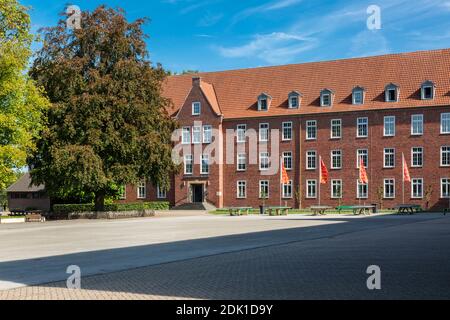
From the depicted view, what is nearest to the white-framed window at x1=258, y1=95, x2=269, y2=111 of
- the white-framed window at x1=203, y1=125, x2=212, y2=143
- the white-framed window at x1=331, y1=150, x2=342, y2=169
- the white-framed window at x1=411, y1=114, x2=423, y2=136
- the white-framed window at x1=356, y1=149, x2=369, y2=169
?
the white-framed window at x1=203, y1=125, x2=212, y2=143

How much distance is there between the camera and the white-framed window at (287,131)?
65.4m

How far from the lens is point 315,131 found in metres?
64.2

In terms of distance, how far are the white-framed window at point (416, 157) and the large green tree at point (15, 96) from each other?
33.1m

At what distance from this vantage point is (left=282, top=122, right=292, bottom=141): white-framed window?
6544cm

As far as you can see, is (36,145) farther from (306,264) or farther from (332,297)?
(332,297)

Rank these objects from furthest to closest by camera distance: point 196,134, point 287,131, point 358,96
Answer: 1. point 196,134
2. point 287,131
3. point 358,96

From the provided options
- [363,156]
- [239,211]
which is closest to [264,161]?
[363,156]

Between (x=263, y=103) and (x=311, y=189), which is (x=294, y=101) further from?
(x=311, y=189)

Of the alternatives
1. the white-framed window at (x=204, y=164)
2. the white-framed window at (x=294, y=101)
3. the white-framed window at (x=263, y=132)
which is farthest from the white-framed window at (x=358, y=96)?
the white-framed window at (x=204, y=164)

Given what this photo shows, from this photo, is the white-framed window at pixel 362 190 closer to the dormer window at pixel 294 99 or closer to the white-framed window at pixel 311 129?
the white-framed window at pixel 311 129

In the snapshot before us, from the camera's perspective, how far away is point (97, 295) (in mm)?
10633

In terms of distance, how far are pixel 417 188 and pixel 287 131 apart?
1407 cm

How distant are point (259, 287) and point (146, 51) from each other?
4163 cm

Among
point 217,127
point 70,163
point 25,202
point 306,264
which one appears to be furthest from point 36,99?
point 25,202
